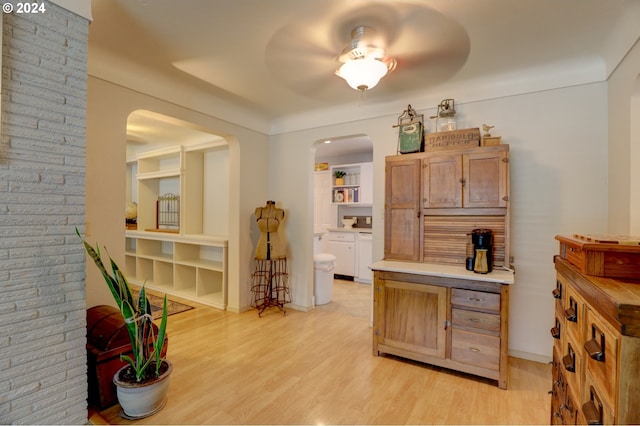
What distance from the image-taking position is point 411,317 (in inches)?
93.0

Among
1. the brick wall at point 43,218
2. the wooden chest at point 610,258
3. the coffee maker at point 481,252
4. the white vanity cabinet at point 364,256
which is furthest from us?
the white vanity cabinet at point 364,256

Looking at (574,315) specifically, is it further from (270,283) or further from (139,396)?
(270,283)

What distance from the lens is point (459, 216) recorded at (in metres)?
2.55

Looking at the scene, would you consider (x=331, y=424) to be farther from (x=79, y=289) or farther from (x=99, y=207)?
(x=99, y=207)

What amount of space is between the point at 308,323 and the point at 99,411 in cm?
196

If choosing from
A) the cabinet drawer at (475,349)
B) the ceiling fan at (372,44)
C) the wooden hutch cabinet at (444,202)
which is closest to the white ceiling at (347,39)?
the ceiling fan at (372,44)

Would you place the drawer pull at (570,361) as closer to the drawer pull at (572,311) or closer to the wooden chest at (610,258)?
the drawer pull at (572,311)

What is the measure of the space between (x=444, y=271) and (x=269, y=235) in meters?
2.05

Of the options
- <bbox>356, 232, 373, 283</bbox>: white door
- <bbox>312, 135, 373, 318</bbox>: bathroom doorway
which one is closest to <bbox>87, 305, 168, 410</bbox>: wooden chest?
<bbox>312, 135, 373, 318</bbox>: bathroom doorway

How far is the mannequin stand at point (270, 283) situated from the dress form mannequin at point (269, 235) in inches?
10.0

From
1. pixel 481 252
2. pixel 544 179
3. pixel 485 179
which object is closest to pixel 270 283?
pixel 481 252

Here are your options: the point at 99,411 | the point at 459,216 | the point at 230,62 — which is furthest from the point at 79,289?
the point at 459,216

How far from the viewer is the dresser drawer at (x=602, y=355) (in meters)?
0.72

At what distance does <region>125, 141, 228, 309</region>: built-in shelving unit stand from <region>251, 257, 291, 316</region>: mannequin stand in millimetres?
391
